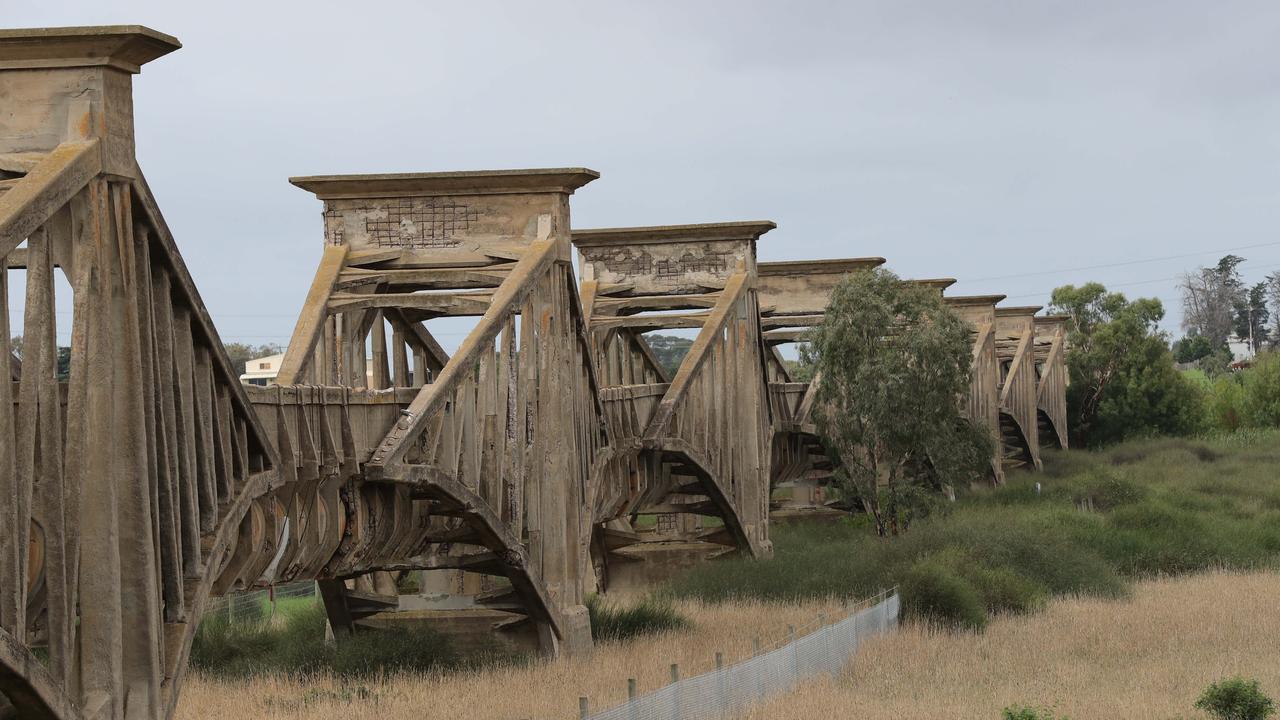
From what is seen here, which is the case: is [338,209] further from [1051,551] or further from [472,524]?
[1051,551]

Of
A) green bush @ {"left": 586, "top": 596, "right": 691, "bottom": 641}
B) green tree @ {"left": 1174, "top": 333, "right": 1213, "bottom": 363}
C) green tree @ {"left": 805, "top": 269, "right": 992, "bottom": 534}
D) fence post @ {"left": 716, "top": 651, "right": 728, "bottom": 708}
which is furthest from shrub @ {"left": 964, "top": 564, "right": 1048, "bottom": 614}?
green tree @ {"left": 1174, "top": 333, "right": 1213, "bottom": 363}

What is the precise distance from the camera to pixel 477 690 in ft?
55.6

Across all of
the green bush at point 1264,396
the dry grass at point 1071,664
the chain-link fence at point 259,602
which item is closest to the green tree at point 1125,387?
the green bush at point 1264,396

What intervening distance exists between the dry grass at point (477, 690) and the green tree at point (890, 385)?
1178cm

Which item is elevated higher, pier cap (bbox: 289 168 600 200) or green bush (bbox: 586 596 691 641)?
pier cap (bbox: 289 168 600 200)

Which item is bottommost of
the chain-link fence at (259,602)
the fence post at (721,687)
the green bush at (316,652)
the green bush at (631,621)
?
the chain-link fence at (259,602)

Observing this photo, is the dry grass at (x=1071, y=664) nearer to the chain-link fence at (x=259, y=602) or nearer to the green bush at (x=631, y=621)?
the green bush at (x=631, y=621)

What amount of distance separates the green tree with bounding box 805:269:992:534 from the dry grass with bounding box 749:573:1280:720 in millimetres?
7406

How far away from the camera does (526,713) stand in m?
15.3

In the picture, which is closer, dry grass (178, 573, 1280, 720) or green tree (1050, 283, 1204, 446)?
dry grass (178, 573, 1280, 720)

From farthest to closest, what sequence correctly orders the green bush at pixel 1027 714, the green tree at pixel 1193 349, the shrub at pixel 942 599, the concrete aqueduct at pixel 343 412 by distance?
the green tree at pixel 1193 349, the shrub at pixel 942 599, the green bush at pixel 1027 714, the concrete aqueduct at pixel 343 412

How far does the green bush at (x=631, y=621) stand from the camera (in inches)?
866

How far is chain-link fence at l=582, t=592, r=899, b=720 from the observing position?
12617 millimetres

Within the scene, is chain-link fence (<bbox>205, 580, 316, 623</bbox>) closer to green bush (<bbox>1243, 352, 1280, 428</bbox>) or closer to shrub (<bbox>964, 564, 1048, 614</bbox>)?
shrub (<bbox>964, 564, 1048, 614</bbox>)
